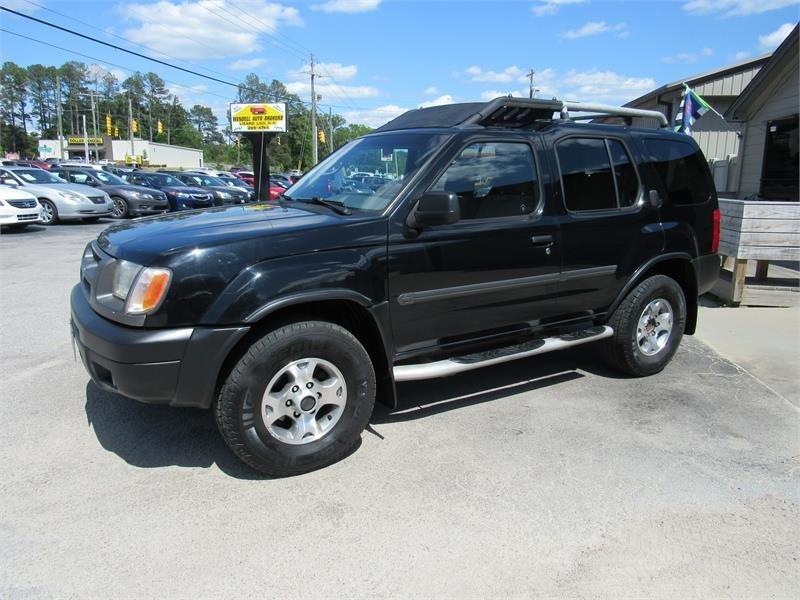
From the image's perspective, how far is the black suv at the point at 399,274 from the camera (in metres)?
3.04

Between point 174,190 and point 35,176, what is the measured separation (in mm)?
4303

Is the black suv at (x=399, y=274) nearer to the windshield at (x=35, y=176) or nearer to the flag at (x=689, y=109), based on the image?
the flag at (x=689, y=109)

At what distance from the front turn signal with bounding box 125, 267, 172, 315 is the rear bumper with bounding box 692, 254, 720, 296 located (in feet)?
13.8

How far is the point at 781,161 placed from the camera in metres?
12.7

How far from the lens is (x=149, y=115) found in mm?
123125

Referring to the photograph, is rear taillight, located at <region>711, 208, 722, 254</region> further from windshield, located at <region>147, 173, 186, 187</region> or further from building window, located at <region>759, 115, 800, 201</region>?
windshield, located at <region>147, 173, 186, 187</region>

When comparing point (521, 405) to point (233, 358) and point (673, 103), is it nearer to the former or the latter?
point (233, 358)

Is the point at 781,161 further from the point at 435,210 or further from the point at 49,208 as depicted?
the point at 49,208

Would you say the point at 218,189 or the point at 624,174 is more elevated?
the point at 624,174

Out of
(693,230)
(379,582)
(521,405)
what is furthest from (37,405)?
(693,230)

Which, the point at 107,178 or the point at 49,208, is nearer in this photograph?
the point at 49,208

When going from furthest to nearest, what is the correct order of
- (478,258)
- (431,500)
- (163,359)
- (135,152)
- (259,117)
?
1. (135,152)
2. (259,117)
3. (478,258)
4. (431,500)
5. (163,359)

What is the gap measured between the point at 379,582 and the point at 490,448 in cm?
136

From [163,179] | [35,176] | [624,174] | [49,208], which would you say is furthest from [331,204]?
[163,179]
